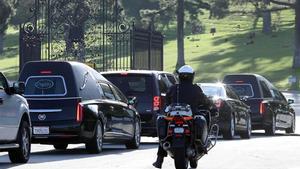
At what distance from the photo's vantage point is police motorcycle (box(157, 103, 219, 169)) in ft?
49.2

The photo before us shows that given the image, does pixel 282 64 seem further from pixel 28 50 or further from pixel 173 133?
pixel 173 133

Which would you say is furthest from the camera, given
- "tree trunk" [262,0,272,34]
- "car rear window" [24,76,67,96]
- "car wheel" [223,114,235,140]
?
"tree trunk" [262,0,272,34]

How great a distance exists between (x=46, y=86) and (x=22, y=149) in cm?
301

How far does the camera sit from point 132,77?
2481 cm

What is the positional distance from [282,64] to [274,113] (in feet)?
173

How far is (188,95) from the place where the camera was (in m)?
15.7

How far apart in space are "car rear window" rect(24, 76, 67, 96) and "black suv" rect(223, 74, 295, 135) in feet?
33.7

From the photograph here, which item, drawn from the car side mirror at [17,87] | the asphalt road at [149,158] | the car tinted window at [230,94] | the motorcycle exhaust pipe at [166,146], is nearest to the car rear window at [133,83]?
the asphalt road at [149,158]

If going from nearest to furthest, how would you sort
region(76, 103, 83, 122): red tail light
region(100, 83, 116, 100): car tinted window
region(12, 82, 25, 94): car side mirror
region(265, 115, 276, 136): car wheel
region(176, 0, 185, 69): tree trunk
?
1. region(12, 82, 25, 94): car side mirror
2. region(76, 103, 83, 122): red tail light
3. region(100, 83, 116, 100): car tinted window
4. region(265, 115, 276, 136): car wheel
5. region(176, 0, 185, 69): tree trunk

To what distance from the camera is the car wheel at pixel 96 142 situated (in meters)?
20.1

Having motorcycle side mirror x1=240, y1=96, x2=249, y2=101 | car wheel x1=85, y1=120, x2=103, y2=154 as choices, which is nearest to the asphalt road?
car wheel x1=85, y1=120, x2=103, y2=154

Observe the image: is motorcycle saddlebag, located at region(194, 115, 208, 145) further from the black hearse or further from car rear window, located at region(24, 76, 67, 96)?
car rear window, located at region(24, 76, 67, 96)

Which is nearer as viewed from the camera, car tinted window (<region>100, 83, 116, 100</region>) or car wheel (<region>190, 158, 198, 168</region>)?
car wheel (<region>190, 158, 198, 168</region>)

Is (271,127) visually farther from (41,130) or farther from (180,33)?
(180,33)
